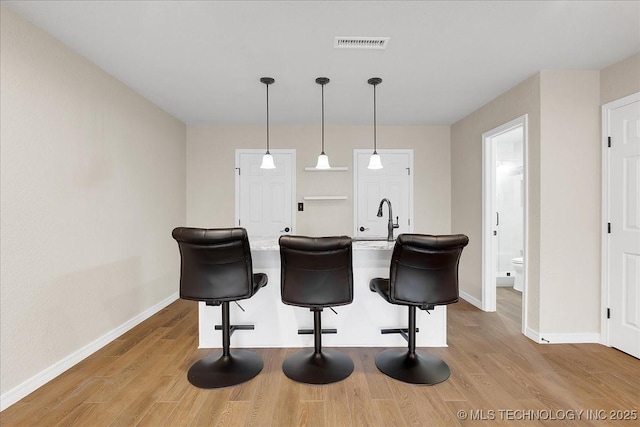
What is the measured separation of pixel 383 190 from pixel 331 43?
8.99 feet

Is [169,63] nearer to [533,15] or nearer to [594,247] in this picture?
[533,15]

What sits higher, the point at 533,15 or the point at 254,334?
the point at 533,15

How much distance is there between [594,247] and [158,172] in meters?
4.68

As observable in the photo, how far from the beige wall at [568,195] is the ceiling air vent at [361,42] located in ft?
5.33

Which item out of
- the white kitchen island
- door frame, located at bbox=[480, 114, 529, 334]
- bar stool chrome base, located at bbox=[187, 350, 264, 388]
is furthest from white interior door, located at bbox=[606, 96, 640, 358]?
bar stool chrome base, located at bbox=[187, 350, 264, 388]

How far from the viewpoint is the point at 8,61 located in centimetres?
201

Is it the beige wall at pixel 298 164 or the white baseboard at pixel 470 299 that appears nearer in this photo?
the white baseboard at pixel 470 299

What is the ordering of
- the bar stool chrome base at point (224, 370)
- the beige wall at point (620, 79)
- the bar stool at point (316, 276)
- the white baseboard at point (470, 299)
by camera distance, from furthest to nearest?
the white baseboard at point (470, 299), the beige wall at point (620, 79), the bar stool chrome base at point (224, 370), the bar stool at point (316, 276)

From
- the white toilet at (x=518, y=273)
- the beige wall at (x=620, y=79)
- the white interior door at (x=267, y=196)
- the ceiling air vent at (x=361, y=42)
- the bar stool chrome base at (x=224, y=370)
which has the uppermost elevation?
the ceiling air vent at (x=361, y=42)

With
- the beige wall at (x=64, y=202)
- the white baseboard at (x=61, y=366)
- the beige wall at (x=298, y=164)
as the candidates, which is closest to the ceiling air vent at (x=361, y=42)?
the beige wall at (x=64, y=202)

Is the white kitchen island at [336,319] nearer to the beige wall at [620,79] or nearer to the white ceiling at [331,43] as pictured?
the white ceiling at [331,43]

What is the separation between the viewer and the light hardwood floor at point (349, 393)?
1.89m

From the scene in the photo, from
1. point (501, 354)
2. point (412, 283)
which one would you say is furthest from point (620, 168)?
point (412, 283)

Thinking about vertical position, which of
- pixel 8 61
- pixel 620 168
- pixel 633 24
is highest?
pixel 633 24
